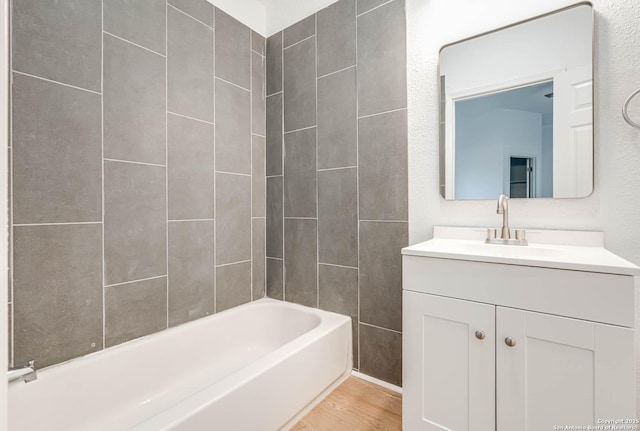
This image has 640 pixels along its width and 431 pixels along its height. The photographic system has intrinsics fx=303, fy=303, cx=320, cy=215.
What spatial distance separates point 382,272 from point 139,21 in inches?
73.2

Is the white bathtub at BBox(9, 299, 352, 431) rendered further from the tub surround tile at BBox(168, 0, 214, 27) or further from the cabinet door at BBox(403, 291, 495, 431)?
the tub surround tile at BBox(168, 0, 214, 27)

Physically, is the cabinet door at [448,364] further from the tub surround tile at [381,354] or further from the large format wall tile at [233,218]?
the large format wall tile at [233,218]

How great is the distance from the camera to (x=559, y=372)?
3.21 feet

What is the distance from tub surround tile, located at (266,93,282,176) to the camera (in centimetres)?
222

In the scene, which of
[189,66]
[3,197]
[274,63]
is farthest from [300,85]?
[3,197]

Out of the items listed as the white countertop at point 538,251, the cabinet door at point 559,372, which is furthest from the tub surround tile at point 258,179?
the cabinet door at point 559,372

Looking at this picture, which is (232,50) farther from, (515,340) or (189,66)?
(515,340)

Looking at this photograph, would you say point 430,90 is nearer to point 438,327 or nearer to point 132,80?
point 438,327

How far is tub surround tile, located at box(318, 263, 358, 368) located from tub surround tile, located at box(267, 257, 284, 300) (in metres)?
0.35

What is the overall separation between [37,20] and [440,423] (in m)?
2.31

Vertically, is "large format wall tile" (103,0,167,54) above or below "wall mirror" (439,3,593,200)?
above

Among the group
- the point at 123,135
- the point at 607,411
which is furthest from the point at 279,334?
the point at 607,411

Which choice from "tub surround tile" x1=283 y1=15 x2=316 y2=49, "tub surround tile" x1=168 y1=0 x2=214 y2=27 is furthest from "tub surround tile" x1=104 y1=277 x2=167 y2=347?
"tub surround tile" x1=283 y1=15 x2=316 y2=49

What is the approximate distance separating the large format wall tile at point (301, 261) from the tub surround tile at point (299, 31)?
49.4 inches
